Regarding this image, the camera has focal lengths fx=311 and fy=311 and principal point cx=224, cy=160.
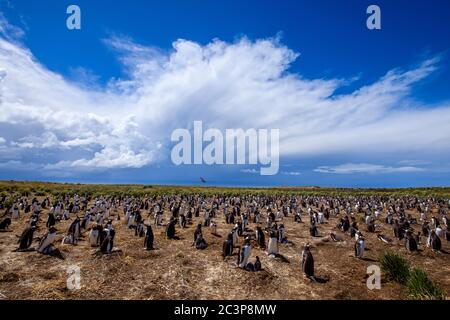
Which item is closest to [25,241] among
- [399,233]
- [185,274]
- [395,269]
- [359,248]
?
[185,274]

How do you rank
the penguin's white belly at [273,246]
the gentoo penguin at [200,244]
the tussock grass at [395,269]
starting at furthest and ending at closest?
the gentoo penguin at [200,244]
the penguin's white belly at [273,246]
the tussock grass at [395,269]

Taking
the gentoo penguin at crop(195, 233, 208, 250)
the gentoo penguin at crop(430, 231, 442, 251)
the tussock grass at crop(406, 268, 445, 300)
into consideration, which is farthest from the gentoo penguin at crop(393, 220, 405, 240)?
the gentoo penguin at crop(195, 233, 208, 250)

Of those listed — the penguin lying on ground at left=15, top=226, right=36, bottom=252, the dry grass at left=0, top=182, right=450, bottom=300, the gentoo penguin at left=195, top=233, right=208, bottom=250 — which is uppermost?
the penguin lying on ground at left=15, top=226, right=36, bottom=252

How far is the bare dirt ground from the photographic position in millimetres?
10875

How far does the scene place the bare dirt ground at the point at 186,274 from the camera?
10875 millimetres

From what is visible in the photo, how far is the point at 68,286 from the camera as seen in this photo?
435 inches

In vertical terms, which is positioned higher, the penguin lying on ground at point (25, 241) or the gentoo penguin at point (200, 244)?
the penguin lying on ground at point (25, 241)

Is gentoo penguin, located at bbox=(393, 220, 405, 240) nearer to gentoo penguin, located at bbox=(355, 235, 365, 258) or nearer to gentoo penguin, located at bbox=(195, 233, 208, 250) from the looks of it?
gentoo penguin, located at bbox=(355, 235, 365, 258)

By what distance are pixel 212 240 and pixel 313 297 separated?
353 inches

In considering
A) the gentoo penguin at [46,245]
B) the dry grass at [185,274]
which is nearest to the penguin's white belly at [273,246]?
the dry grass at [185,274]

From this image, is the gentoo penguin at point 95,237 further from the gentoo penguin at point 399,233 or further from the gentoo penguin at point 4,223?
the gentoo penguin at point 399,233

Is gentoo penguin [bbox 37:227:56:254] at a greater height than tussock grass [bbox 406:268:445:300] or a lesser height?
greater

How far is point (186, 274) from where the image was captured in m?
12.7
